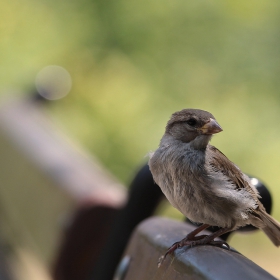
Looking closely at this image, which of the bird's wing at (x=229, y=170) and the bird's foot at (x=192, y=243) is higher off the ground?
the bird's wing at (x=229, y=170)

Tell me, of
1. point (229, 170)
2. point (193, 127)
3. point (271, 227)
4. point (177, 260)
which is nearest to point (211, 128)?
point (193, 127)

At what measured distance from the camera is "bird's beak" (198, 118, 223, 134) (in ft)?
7.90

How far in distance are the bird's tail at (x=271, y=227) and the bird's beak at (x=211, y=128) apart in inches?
16.8

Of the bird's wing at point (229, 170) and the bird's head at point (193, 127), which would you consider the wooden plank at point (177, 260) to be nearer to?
the bird's wing at point (229, 170)

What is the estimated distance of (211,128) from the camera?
96.6 inches

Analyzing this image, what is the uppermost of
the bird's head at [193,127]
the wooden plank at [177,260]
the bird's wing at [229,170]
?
the bird's head at [193,127]

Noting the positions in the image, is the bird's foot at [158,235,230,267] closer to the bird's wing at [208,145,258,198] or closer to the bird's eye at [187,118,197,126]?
the bird's wing at [208,145,258,198]

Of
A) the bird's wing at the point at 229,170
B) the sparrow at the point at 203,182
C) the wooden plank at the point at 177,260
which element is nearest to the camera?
the wooden plank at the point at 177,260

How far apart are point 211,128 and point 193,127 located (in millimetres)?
132

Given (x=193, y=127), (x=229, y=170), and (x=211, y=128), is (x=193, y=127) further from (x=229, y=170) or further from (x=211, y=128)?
(x=229, y=170)

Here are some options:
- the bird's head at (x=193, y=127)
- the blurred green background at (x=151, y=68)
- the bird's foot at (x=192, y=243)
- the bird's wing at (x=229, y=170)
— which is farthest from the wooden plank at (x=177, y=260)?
the blurred green background at (x=151, y=68)

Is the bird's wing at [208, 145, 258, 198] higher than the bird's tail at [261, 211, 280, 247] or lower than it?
higher

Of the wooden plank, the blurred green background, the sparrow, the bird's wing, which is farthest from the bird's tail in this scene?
the blurred green background

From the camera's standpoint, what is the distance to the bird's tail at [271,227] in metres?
2.53
